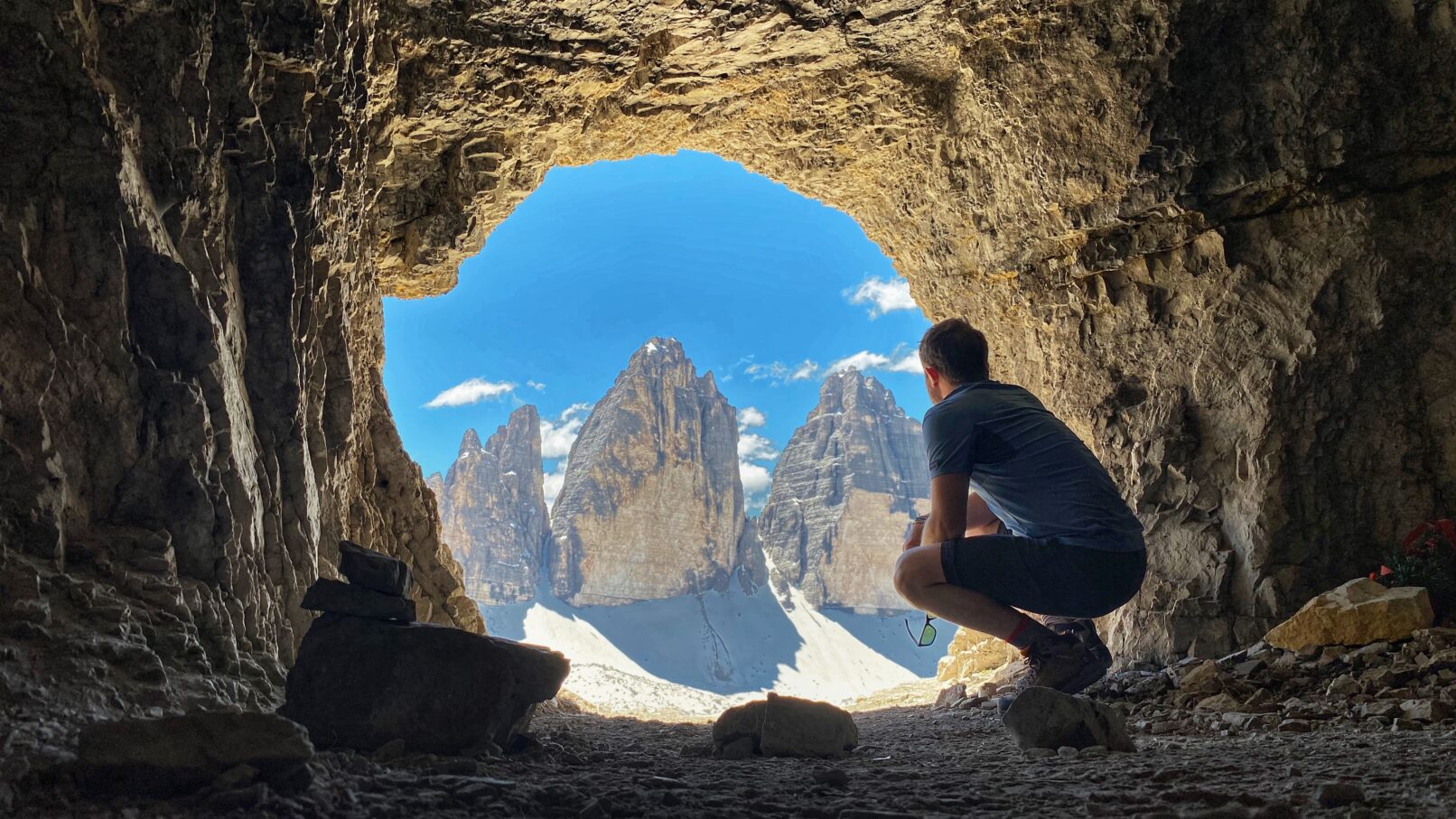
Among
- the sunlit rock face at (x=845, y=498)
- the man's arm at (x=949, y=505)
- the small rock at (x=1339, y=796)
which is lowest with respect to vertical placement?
the small rock at (x=1339, y=796)

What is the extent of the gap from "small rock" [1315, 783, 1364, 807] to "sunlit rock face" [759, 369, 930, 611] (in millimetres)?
80313

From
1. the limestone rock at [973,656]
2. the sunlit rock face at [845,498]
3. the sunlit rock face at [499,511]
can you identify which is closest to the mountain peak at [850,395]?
the sunlit rock face at [845,498]

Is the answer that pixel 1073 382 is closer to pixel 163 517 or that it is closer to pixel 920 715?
pixel 920 715

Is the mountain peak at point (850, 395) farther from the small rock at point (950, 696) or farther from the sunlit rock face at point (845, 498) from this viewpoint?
the small rock at point (950, 696)

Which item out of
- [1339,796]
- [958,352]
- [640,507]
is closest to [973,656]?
[958,352]

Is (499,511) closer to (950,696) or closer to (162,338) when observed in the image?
(950,696)

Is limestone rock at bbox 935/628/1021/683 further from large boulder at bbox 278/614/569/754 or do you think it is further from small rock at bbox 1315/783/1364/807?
small rock at bbox 1315/783/1364/807

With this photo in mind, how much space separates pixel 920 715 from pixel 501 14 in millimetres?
6032

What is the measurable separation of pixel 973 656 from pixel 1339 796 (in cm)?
928

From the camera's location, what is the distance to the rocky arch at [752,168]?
10.8 feet

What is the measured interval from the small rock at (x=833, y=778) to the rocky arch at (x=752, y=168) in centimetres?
215

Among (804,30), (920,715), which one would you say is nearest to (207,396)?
(804,30)

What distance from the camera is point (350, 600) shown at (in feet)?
11.3

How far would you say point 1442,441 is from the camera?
19.5 ft
